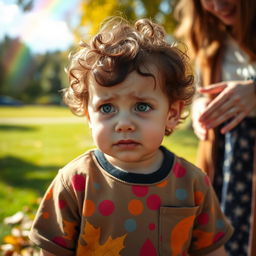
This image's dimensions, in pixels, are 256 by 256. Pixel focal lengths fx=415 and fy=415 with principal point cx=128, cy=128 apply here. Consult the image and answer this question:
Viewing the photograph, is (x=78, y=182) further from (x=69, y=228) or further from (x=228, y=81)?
(x=228, y=81)

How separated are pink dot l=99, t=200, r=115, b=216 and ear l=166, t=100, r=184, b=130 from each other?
443 millimetres

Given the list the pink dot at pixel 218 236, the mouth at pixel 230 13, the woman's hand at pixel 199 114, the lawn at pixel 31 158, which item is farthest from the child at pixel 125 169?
the lawn at pixel 31 158

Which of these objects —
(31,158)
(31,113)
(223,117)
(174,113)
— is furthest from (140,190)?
(31,113)

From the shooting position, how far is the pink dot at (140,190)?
1727 millimetres

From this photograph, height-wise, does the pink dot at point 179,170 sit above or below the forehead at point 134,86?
below

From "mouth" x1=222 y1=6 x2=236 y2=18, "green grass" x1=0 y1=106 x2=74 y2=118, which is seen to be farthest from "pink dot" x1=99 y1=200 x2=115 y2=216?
"green grass" x1=0 y1=106 x2=74 y2=118

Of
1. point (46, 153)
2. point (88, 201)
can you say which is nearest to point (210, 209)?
point (88, 201)

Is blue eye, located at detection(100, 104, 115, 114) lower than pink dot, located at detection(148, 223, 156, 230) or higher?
higher

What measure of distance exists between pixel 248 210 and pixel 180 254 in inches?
54.0

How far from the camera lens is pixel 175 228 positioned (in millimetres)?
1792

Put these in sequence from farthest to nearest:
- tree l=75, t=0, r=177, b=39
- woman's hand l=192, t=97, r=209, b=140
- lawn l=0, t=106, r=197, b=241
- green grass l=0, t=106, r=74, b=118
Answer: green grass l=0, t=106, r=74, b=118, tree l=75, t=0, r=177, b=39, lawn l=0, t=106, r=197, b=241, woman's hand l=192, t=97, r=209, b=140

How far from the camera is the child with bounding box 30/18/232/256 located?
1.66 metres

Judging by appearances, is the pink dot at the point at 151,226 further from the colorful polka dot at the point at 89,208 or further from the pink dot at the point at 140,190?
the colorful polka dot at the point at 89,208

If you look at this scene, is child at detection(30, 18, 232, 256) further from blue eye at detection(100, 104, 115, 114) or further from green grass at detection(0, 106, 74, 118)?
green grass at detection(0, 106, 74, 118)
